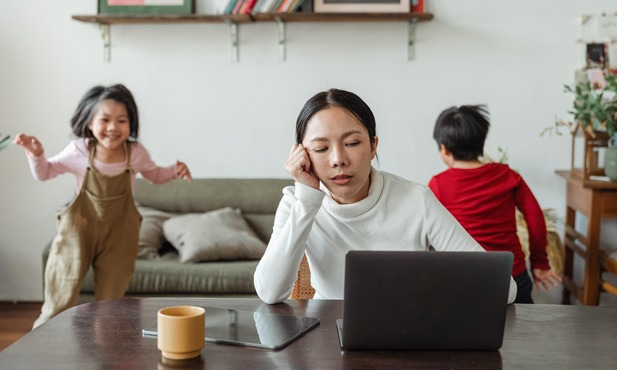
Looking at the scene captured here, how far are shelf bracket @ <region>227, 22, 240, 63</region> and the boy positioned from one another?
165 cm

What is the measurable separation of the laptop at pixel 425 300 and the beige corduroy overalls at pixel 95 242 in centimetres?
189

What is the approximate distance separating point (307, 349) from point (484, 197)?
145cm

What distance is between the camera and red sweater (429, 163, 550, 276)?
2.55 meters

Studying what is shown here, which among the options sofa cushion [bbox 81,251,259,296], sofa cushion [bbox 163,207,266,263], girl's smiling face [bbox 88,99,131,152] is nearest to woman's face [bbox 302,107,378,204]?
girl's smiling face [bbox 88,99,131,152]

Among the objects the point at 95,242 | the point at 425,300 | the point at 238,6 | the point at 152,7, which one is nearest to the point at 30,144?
the point at 95,242

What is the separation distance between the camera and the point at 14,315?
3.82m

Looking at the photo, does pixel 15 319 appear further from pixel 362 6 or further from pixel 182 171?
pixel 362 6

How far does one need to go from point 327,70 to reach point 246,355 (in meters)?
2.87

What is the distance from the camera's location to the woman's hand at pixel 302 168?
162 centimetres

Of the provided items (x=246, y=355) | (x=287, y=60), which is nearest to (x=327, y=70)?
(x=287, y=60)

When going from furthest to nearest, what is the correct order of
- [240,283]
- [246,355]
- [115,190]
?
[240,283] < [115,190] < [246,355]

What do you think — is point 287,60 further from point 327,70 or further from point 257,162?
point 257,162

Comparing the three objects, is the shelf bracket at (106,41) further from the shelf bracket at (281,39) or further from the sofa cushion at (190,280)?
the sofa cushion at (190,280)

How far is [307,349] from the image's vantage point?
4.10 ft
